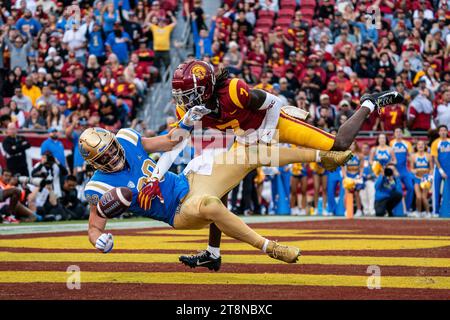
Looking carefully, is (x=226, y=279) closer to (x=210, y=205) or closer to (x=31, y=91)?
(x=210, y=205)

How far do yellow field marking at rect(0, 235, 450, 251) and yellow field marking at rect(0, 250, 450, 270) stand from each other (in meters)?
0.87

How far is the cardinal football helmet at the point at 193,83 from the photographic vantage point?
7598 mm

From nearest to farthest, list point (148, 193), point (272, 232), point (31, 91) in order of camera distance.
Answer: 1. point (148, 193)
2. point (272, 232)
3. point (31, 91)

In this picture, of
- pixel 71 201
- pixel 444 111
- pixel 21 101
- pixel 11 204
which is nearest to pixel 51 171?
pixel 71 201

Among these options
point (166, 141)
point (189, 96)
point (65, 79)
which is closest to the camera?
point (189, 96)

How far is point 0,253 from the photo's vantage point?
9656 millimetres

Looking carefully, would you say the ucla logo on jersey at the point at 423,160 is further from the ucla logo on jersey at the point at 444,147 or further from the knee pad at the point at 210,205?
the knee pad at the point at 210,205

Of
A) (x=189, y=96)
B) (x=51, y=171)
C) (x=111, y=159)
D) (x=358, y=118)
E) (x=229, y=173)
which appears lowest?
(x=51, y=171)

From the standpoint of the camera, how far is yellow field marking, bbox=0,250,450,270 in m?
8.41

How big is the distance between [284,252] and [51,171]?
10.1 meters

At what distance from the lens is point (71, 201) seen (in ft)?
53.8

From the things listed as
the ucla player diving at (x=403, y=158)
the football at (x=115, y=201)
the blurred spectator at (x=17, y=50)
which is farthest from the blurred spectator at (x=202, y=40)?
the football at (x=115, y=201)

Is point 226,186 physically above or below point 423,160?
above

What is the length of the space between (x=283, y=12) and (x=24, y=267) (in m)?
14.6
